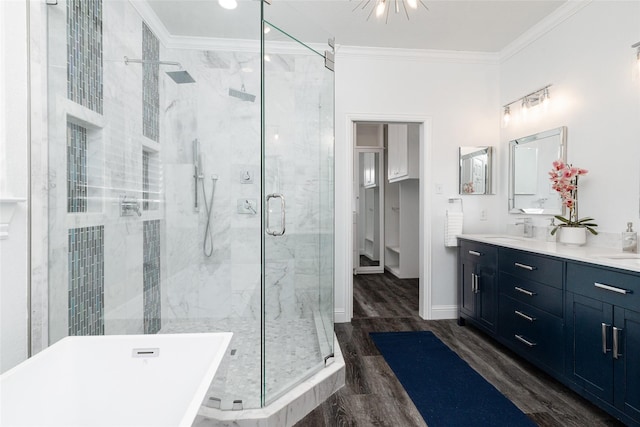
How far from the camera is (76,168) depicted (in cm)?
174

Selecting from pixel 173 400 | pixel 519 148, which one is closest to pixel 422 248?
pixel 519 148

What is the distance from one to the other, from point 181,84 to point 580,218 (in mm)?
3087

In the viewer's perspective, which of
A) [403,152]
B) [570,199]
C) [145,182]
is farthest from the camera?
[403,152]

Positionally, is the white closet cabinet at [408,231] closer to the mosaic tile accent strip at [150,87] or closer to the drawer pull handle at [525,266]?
the drawer pull handle at [525,266]

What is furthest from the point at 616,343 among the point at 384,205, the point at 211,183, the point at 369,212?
the point at 369,212

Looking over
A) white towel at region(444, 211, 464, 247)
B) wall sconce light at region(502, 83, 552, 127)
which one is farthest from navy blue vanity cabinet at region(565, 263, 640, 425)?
wall sconce light at region(502, 83, 552, 127)

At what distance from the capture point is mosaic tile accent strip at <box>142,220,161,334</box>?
220cm

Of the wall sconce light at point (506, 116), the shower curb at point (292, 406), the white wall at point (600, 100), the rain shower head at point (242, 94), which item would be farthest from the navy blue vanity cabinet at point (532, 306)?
the rain shower head at point (242, 94)

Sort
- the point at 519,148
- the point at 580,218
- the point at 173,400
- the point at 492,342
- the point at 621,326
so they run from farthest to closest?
1. the point at 519,148
2. the point at 492,342
3. the point at 580,218
4. the point at 621,326
5. the point at 173,400

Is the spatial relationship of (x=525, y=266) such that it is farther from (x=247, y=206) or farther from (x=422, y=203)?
(x=247, y=206)

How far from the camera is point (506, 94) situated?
335cm

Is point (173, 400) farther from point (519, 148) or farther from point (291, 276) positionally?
point (519, 148)

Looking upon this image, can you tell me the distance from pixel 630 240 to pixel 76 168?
10.6 ft

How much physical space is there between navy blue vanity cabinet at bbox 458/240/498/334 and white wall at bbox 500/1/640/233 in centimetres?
61
